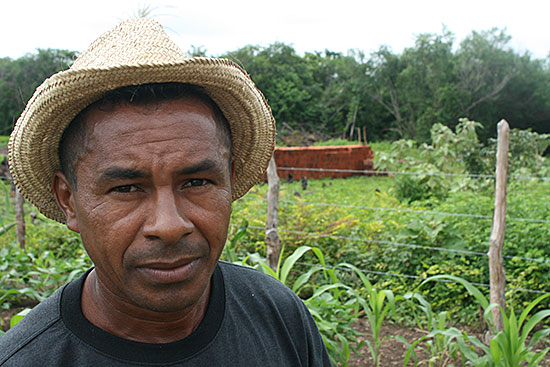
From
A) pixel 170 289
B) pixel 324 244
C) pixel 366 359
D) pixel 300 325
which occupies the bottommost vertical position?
pixel 366 359

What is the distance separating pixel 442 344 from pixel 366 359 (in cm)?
49

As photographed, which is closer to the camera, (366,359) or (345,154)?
(366,359)

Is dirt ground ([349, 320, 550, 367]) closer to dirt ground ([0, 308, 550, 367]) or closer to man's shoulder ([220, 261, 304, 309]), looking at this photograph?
dirt ground ([0, 308, 550, 367])

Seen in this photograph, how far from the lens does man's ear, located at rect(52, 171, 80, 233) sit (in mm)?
1077

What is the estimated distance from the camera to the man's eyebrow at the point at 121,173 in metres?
0.94

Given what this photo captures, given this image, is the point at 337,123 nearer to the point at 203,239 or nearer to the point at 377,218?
the point at 377,218

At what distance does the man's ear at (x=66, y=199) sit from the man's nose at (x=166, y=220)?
0.22m

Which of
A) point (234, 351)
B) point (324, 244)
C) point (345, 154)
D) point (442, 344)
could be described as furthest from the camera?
point (345, 154)

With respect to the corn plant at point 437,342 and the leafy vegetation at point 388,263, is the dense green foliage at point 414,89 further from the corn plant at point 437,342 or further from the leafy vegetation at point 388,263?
the corn plant at point 437,342

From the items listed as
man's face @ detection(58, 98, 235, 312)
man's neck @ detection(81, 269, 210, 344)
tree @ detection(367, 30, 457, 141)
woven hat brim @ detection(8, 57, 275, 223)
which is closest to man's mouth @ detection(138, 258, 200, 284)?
man's face @ detection(58, 98, 235, 312)

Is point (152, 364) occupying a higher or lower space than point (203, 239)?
lower

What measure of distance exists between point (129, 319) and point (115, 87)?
45 cm

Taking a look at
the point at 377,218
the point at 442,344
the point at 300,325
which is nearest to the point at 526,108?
the point at 377,218

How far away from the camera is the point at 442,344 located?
325 centimetres
